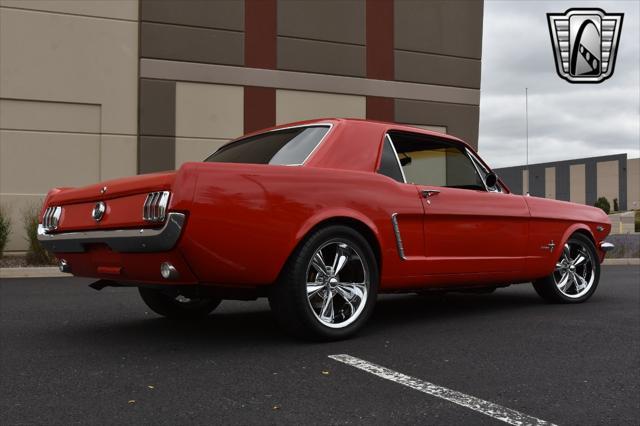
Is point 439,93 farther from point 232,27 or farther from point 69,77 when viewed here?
point 69,77

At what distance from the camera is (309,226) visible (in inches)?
166

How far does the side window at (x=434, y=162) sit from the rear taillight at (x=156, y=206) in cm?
202

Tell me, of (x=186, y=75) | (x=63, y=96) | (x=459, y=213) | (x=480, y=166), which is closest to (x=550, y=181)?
(x=186, y=75)

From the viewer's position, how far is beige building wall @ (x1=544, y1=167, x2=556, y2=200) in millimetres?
81562

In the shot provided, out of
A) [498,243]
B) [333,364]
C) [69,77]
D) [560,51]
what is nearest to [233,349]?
[333,364]

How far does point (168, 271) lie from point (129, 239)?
0.31m

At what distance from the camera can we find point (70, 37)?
14.3 meters

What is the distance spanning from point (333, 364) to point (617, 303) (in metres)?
4.32

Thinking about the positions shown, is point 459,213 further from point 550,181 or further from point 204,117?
point 550,181

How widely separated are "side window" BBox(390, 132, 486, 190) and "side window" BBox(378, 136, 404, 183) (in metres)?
0.11

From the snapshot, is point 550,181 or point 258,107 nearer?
point 258,107

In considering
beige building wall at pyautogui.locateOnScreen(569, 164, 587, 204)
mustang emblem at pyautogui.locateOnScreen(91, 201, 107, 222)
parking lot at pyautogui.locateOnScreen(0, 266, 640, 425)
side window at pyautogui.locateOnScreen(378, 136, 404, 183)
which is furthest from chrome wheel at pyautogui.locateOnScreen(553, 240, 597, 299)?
beige building wall at pyautogui.locateOnScreen(569, 164, 587, 204)

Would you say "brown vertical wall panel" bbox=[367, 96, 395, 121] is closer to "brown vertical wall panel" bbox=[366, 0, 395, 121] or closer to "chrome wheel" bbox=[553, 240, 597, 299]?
"brown vertical wall panel" bbox=[366, 0, 395, 121]

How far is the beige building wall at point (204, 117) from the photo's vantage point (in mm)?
15078
